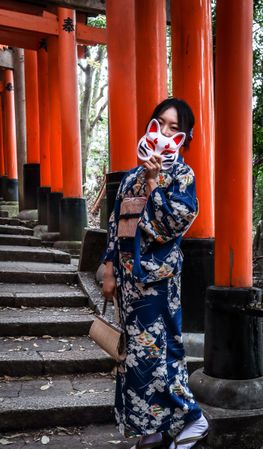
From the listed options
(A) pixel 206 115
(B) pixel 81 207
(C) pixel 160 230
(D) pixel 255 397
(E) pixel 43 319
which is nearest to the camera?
(C) pixel 160 230

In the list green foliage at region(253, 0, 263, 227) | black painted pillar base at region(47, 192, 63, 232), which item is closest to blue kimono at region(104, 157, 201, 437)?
black painted pillar base at region(47, 192, 63, 232)

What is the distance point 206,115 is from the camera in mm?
4449

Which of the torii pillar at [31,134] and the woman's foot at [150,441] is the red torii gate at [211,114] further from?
the torii pillar at [31,134]

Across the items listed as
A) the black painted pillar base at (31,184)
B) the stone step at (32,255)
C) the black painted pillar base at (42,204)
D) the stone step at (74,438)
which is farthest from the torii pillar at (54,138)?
the stone step at (74,438)

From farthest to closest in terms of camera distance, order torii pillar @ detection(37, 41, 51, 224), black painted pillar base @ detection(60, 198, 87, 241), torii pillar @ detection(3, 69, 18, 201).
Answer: torii pillar @ detection(3, 69, 18, 201), torii pillar @ detection(37, 41, 51, 224), black painted pillar base @ detection(60, 198, 87, 241)

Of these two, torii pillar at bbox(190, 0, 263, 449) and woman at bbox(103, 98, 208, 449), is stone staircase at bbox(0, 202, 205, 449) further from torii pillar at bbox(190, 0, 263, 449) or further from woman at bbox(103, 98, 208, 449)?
torii pillar at bbox(190, 0, 263, 449)

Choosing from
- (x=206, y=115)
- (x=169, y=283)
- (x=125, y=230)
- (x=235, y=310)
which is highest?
(x=206, y=115)

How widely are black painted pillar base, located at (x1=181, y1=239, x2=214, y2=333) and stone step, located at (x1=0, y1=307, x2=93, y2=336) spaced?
1.12 m

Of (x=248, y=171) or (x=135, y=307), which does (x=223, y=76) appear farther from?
(x=135, y=307)

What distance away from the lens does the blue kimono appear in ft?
9.05

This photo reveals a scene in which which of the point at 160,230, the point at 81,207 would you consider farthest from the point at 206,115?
the point at 81,207

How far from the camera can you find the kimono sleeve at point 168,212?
2742mm

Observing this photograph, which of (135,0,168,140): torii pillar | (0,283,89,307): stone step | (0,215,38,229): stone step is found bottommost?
(0,283,89,307): stone step

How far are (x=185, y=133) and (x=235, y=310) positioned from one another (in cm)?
108
